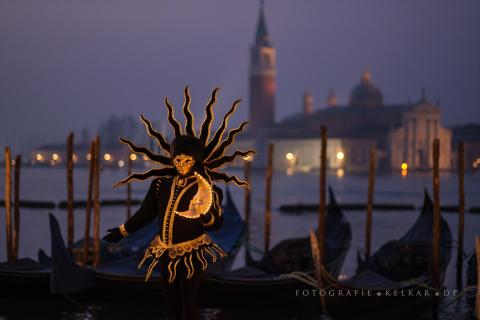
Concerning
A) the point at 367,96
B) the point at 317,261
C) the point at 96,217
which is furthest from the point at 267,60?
the point at 317,261

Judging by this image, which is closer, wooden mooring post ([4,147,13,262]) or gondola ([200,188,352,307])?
gondola ([200,188,352,307])

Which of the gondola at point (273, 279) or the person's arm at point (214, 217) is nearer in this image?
the person's arm at point (214, 217)

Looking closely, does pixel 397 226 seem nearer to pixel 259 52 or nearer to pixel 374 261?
pixel 374 261

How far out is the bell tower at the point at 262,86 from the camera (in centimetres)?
9531

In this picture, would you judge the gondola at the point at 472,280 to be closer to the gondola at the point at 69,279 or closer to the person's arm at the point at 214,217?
the gondola at the point at 69,279

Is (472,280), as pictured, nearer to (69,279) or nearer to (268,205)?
(69,279)

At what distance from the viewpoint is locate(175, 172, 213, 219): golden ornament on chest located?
15.3 ft

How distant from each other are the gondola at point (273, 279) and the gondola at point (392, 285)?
57 centimetres

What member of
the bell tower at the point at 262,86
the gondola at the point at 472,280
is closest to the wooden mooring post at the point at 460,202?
the gondola at the point at 472,280

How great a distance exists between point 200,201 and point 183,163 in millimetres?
241

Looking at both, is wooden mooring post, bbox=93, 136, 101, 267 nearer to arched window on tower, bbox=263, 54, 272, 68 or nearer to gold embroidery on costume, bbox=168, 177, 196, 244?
gold embroidery on costume, bbox=168, 177, 196, 244

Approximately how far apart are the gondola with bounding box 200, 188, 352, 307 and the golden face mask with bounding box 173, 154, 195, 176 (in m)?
3.40

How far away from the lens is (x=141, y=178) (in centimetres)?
481

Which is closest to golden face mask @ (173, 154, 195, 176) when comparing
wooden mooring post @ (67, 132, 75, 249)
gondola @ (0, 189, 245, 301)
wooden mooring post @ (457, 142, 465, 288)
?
gondola @ (0, 189, 245, 301)
